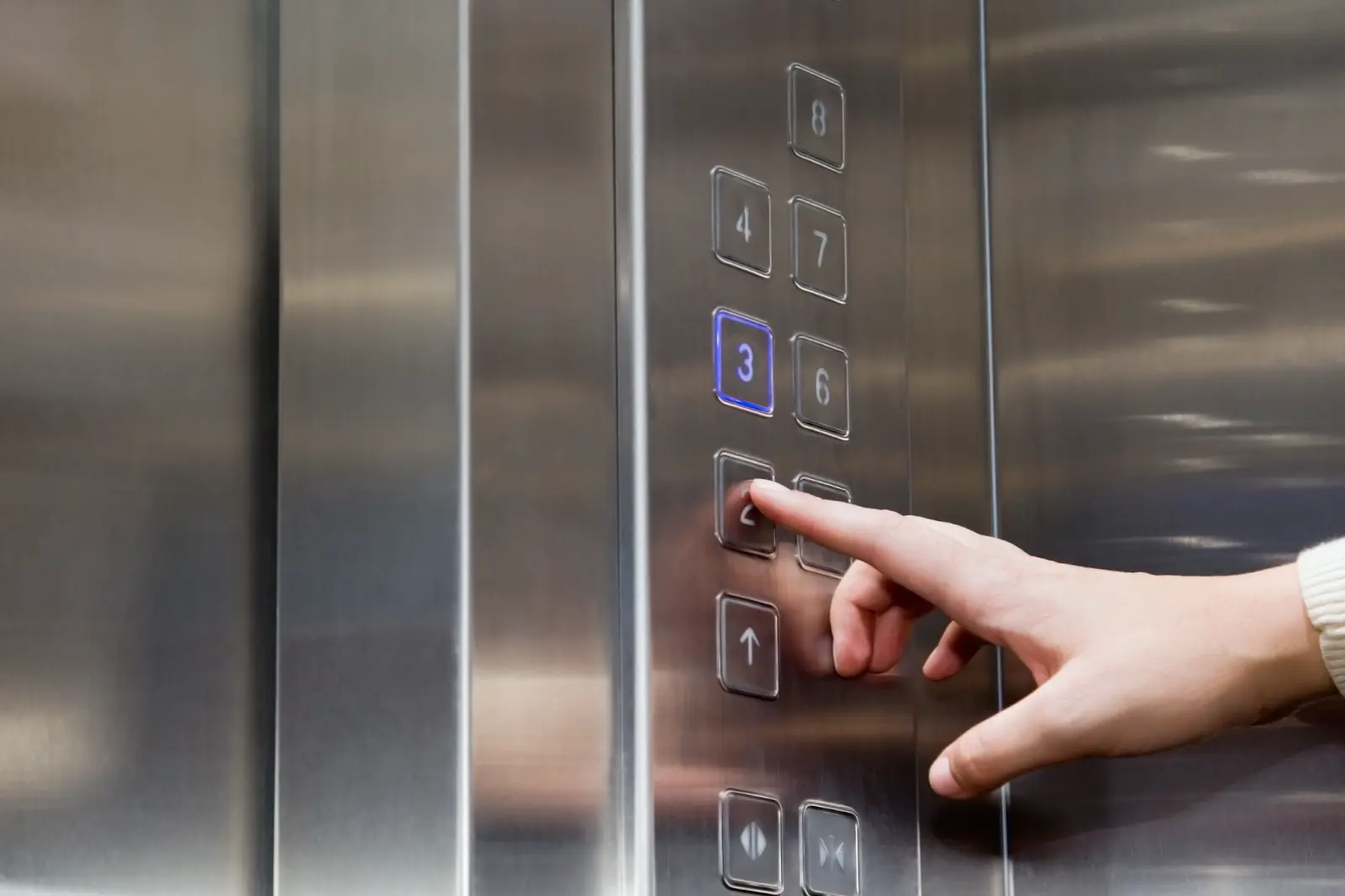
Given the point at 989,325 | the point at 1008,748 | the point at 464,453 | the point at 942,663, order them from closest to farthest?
the point at 464,453 < the point at 1008,748 < the point at 942,663 < the point at 989,325

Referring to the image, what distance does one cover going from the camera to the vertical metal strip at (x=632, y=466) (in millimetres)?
833

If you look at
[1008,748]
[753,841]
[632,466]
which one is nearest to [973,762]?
[1008,748]

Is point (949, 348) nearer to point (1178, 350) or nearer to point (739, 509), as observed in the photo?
point (1178, 350)

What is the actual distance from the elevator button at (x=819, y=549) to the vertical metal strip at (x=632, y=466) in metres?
0.12

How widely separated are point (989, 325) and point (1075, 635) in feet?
0.99

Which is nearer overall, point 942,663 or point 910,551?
point 910,551

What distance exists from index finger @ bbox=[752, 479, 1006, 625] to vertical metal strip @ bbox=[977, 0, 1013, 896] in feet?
0.63

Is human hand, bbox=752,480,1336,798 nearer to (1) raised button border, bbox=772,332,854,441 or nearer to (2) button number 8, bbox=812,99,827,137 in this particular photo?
(1) raised button border, bbox=772,332,854,441

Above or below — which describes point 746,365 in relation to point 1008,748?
above

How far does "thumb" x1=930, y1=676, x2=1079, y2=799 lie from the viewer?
911 mm

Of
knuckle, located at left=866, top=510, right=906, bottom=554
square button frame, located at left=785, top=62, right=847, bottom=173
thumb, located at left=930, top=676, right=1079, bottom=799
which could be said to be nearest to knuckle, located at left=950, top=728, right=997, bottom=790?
thumb, located at left=930, top=676, right=1079, bottom=799

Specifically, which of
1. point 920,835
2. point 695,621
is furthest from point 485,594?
point 920,835

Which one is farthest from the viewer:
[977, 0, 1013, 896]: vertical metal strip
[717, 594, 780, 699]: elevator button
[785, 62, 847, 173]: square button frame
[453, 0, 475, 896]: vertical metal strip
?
[977, 0, 1013, 896]: vertical metal strip

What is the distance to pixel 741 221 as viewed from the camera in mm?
948
